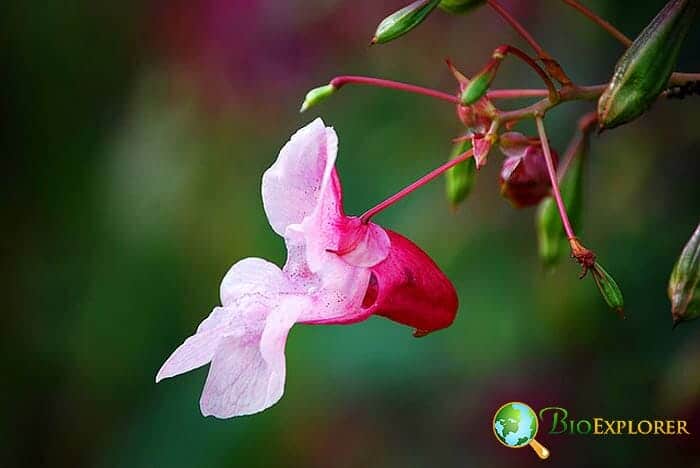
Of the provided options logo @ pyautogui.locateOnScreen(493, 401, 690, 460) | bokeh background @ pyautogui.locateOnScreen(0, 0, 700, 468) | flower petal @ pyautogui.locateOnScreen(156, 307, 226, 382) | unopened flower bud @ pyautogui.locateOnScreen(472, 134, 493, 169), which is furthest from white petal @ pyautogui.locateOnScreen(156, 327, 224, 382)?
bokeh background @ pyautogui.locateOnScreen(0, 0, 700, 468)

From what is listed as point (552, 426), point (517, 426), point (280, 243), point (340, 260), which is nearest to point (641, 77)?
point (340, 260)

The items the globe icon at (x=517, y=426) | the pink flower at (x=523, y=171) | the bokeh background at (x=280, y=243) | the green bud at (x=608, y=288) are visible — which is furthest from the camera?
the bokeh background at (x=280, y=243)

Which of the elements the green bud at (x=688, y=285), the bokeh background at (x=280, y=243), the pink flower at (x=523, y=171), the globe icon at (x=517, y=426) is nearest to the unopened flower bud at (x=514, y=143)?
the pink flower at (x=523, y=171)

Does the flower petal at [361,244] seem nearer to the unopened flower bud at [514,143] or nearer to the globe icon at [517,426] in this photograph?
the unopened flower bud at [514,143]

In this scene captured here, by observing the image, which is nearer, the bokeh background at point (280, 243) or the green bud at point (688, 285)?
the green bud at point (688, 285)

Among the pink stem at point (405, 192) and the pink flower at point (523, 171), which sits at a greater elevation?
the pink stem at point (405, 192)

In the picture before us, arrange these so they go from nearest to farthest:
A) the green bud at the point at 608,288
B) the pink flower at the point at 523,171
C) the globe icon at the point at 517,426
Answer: the green bud at the point at 608,288 → the pink flower at the point at 523,171 → the globe icon at the point at 517,426

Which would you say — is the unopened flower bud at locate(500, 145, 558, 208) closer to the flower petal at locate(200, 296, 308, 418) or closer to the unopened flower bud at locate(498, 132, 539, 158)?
the unopened flower bud at locate(498, 132, 539, 158)
